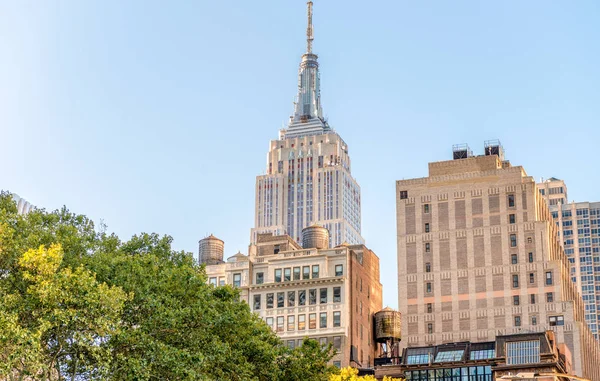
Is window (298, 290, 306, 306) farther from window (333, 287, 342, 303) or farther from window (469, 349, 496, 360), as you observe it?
window (469, 349, 496, 360)

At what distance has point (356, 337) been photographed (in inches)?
6491

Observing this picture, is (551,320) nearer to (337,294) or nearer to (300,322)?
(337,294)

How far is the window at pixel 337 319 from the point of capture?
161m

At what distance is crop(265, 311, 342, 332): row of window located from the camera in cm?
16162

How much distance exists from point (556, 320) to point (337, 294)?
107 feet

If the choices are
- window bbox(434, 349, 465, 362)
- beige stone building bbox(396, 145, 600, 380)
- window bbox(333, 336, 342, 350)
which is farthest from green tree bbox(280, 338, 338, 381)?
beige stone building bbox(396, 145, 600, 380)

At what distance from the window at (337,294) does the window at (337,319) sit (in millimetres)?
1873

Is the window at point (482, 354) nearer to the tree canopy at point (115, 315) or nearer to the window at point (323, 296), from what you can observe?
the window at point (323, 296)

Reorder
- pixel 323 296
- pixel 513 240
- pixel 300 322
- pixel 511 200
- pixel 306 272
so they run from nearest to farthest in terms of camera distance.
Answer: pixel 300 322 → pixel 323 296 → pixel 306 272 → pixel 513 240 → pixel 511 200

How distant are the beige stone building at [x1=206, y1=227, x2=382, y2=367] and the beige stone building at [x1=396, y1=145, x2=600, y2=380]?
7.55 meters

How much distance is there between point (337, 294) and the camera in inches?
6427

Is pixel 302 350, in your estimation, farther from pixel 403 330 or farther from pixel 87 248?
pixel 403 330

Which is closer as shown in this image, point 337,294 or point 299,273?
point 337,294

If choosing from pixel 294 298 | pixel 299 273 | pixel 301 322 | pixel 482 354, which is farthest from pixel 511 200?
pixel 301 322
